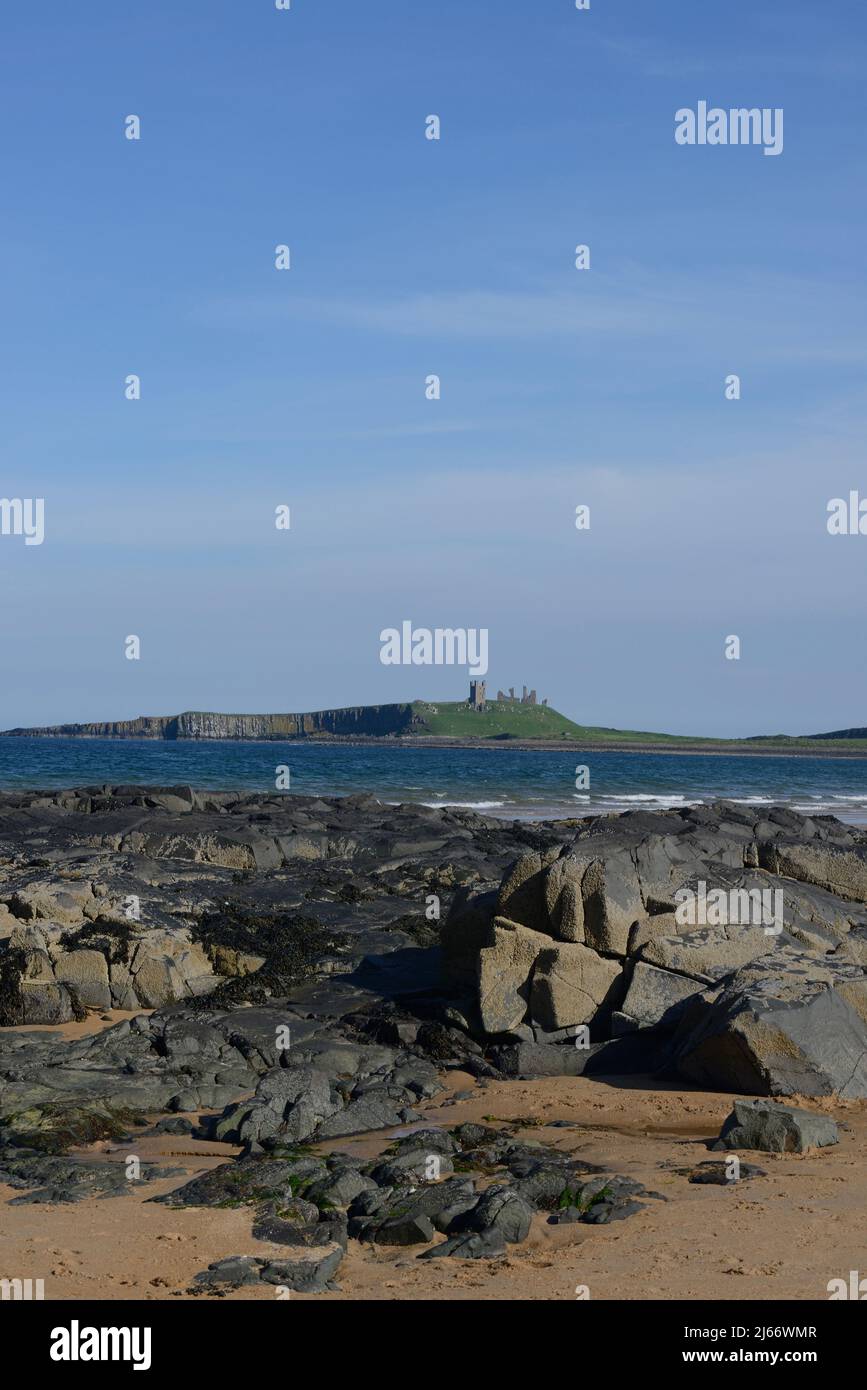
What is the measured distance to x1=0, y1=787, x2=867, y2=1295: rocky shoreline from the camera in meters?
9.73

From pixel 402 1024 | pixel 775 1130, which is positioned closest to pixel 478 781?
pixel 402 1024

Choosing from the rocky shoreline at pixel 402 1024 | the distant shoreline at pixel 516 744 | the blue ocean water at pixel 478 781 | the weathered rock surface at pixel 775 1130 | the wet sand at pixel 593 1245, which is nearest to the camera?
the wet sand at pixel 593 1245

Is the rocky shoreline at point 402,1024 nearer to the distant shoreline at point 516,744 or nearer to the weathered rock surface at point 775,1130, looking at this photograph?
the weathered rock surface at point 775,1130

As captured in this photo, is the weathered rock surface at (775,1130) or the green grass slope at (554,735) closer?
the weathered rock surface at (775,1130)

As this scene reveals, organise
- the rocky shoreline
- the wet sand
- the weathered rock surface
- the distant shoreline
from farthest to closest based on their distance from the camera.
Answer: the distant shoreline < the weathered rock surface < the rocky shoreline < the wet sand

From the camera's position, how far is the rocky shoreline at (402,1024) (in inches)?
383

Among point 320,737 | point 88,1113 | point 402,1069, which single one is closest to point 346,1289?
point 88,1113

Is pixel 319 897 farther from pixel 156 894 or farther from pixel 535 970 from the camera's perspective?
pixel 535 970

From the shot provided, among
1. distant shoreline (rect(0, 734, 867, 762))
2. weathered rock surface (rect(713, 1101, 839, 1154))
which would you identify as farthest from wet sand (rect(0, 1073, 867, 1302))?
distant shoreline (rect(0, 734, 867, 762))

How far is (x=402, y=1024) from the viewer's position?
Answer: 1473 centimetres

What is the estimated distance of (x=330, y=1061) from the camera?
44.8 feet

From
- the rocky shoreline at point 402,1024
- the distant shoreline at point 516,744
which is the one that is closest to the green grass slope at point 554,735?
the distant shoreline at point 516,744

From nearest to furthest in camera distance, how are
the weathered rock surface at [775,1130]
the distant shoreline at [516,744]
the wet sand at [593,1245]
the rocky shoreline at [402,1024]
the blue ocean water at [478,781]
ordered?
the wet sand at [593,1245], the rocky shoreline at [402,1024], the weathered rock surface at [775,1130], the blue ocean water at [478,781], the distant shoreline at [516,744]

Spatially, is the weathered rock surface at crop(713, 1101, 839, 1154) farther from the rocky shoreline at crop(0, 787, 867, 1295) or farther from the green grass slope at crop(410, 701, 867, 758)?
the green grass slope at crop(410, 701, 867, 758)
